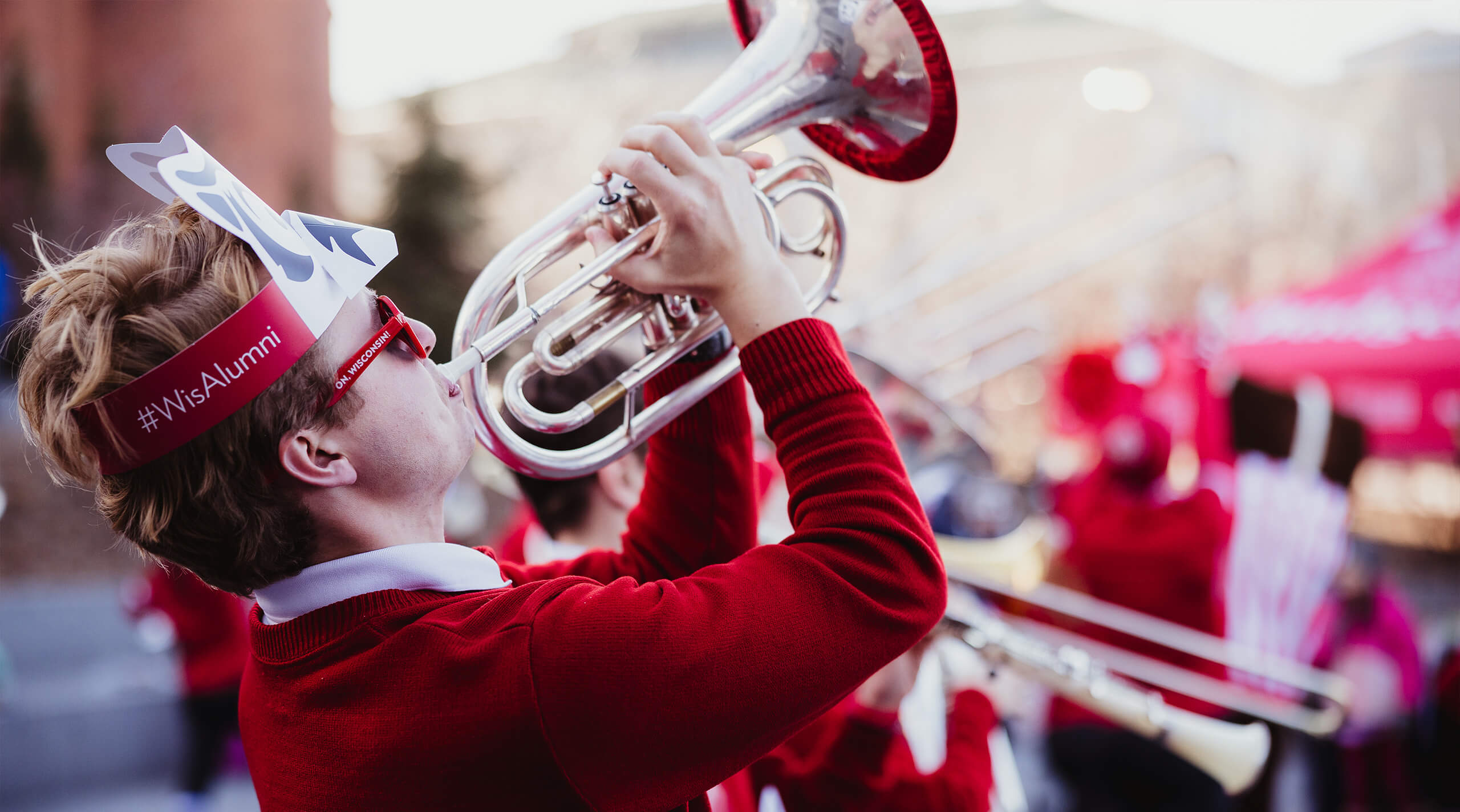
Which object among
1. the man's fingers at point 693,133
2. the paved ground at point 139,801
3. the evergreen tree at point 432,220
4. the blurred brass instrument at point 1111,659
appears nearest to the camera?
the man's fingers at point 693,133

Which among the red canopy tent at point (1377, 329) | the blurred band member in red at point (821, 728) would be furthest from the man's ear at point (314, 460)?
the red canopy tent at point (1377, 329)

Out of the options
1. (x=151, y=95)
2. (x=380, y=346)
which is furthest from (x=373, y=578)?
(x=151, y=95)

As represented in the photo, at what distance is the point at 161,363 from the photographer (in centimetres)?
94

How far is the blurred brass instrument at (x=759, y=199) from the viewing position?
125cm

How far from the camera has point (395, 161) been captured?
7.46 m

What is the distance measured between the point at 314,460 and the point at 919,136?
0.99 metres

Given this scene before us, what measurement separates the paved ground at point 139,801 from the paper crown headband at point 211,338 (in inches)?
175

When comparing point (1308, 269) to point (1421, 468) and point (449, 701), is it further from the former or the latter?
point (449, 701)

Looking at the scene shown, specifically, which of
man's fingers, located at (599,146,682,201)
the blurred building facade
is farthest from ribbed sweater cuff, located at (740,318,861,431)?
the blurred building facade

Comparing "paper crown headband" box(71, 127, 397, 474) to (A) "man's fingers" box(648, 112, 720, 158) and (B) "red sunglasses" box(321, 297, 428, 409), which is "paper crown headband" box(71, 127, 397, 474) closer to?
(B) "red sunglasses" box(321, 297, 428, 409)

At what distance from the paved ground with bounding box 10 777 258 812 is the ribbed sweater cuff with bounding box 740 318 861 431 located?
4667 millimetres

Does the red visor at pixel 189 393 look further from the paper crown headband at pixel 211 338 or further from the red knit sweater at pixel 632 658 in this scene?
the red knit sweater at pixel 632 658

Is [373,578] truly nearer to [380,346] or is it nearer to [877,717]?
[380,346]

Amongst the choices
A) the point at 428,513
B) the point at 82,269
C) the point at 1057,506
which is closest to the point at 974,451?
the point at 1057,506
